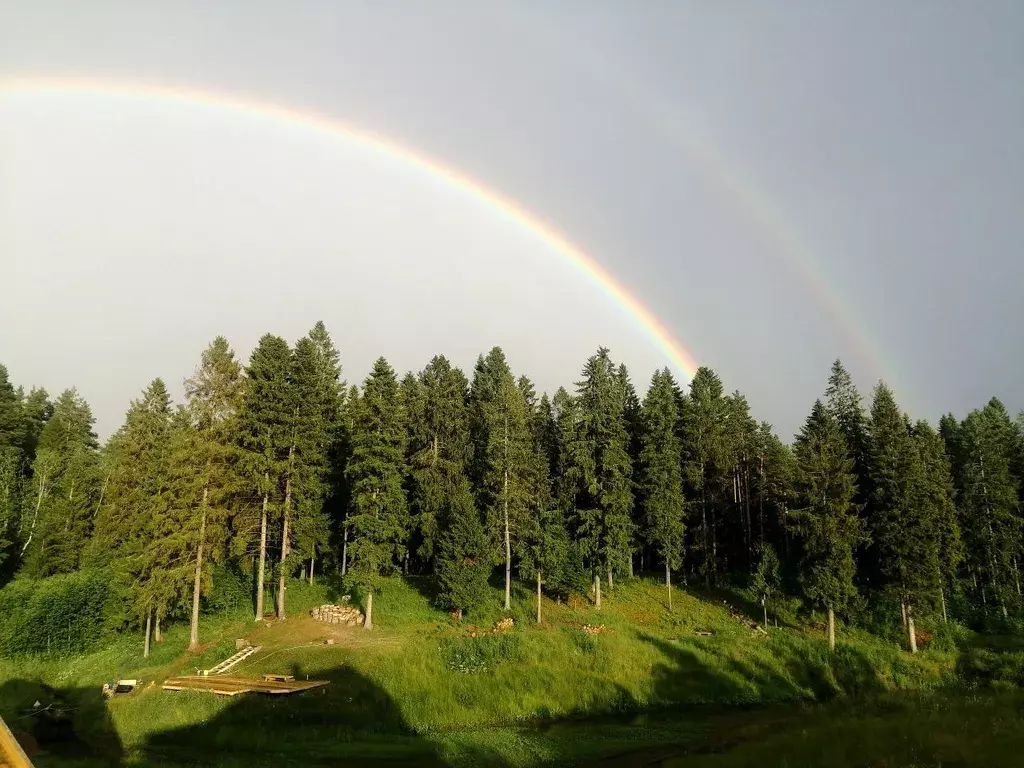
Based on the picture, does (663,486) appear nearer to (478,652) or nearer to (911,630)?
(911,630)

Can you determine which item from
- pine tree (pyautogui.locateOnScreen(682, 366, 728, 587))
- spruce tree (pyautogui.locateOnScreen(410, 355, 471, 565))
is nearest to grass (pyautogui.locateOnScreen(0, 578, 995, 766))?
spruce tree (pyautogui.locateOnScreen(410, 355, 471, 565))

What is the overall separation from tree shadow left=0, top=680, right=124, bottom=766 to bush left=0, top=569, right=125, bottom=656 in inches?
276

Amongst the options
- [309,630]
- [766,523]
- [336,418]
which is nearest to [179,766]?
[309,630]

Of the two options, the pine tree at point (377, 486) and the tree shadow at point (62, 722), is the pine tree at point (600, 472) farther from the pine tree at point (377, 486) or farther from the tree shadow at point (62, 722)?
the tree shadow at point (62, 722)

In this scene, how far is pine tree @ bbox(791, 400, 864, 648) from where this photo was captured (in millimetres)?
43188

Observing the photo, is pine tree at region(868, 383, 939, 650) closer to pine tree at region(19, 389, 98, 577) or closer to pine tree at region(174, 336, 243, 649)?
pine tree at region(174, 336, 243, 649)

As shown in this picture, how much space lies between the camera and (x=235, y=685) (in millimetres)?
28891

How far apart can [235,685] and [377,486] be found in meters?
17.8

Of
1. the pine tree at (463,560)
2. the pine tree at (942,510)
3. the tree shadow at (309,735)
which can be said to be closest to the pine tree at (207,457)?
the tree shadow at (309,735)

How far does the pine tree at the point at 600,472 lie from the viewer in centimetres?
5128

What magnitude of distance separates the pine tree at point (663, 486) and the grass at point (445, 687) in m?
8.04

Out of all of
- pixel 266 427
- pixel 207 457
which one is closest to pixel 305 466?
pixel 266 427

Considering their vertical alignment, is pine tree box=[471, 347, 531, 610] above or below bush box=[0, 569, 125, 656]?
above

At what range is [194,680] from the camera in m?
30.3
